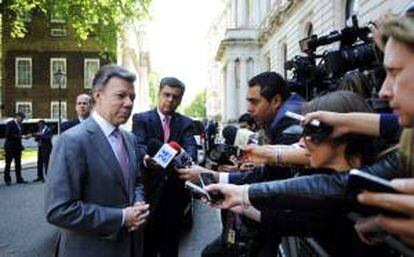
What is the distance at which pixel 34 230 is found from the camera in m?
10.6

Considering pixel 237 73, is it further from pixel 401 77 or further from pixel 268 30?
pixel 401 77

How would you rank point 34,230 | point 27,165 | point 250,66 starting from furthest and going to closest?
point 250,66 → point 27,165 → point 34,230

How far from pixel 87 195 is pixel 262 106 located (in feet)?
4.47

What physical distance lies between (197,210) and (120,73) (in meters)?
9.34

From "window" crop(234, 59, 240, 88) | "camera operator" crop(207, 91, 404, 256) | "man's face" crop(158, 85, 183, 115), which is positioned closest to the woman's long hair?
"camera operator" crop(207, 91, 404, 256)

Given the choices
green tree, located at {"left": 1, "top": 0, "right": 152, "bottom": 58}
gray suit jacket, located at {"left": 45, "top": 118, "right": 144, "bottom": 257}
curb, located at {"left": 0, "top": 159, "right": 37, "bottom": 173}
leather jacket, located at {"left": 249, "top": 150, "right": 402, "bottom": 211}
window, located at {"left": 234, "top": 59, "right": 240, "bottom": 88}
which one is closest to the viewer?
leather jacket, located at {"left": 249, "top": 150, "right": 402, "bottom": 211}

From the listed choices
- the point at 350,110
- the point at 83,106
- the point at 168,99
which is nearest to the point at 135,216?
the point at 350,110

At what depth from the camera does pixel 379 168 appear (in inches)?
89.4

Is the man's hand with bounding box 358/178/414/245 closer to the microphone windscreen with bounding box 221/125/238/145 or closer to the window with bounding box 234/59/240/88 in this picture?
the microphone windscreen with bounding box 221/125/238/145

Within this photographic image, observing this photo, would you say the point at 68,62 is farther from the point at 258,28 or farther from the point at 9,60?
the point at 258,28

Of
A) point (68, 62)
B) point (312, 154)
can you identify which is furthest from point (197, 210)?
point (68, 62)

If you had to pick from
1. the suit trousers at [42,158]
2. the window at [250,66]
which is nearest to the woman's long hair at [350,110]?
the suit trousers at [42,158]

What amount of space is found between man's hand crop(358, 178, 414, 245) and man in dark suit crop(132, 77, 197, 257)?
4.17 meters

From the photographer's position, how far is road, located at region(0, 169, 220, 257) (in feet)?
29.1
